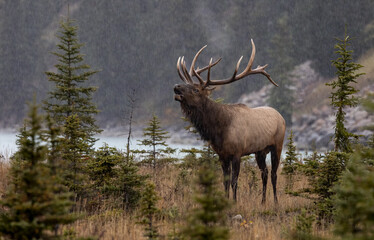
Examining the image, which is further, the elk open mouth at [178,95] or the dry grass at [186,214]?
the elk open mouth at [178,95]

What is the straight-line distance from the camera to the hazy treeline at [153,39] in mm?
49750

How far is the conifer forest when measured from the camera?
3.13 m

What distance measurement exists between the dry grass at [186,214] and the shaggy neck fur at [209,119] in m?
1.24

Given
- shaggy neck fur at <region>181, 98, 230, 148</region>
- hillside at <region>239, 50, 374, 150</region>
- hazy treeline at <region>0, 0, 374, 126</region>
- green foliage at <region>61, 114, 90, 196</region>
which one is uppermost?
hazy treeline at <region>0, 0, 374, 126</region>

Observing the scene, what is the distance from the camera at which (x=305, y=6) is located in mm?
51000

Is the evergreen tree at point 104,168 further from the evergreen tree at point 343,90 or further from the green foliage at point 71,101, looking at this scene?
the evergreen tree at point 343,90

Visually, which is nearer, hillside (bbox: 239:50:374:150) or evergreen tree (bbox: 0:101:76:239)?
evergreen tree (bbox: 0:101:76:239)

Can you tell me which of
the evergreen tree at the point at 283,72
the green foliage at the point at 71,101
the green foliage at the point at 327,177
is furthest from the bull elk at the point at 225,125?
the evergreen tree at the point at 283,72

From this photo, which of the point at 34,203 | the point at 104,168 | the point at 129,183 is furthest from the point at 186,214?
the point at 34,203

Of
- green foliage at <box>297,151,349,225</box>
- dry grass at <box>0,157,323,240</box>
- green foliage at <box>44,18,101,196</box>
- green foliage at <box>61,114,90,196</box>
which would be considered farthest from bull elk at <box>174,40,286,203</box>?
green foliage at <box>44,18,101,196</box>

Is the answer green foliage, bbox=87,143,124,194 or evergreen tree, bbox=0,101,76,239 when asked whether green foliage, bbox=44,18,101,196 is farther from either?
evergreen tree, bbox=0,101,76,239

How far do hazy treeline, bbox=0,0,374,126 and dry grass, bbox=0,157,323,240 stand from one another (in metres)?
42.9

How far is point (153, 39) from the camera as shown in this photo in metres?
69.2

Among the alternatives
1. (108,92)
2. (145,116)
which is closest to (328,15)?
(145,116)
